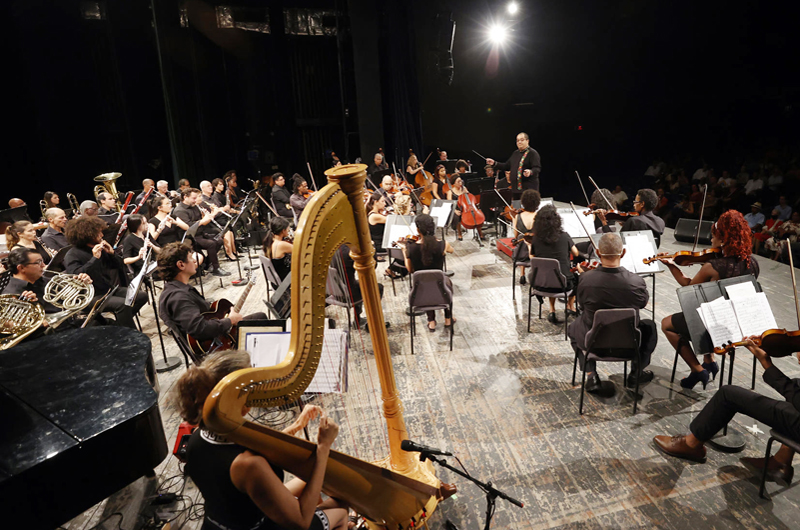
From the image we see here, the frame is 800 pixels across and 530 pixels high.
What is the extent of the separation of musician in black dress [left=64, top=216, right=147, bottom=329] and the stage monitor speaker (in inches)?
276

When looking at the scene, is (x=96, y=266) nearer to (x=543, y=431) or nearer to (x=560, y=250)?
(x=543, y=431)

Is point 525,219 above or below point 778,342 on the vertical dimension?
above

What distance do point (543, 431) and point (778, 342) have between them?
1427 mm

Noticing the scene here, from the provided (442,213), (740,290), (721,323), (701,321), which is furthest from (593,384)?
(442,213)

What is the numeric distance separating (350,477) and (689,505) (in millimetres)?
1904

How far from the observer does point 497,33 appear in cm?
1071

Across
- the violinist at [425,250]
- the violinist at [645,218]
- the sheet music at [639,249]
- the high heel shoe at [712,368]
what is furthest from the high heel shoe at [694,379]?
the violinist at [425,250]

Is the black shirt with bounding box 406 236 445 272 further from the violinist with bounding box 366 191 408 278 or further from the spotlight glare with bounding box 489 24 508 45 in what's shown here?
the spotlight glare with bounding box 489 24 508 45

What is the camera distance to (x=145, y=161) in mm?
9922

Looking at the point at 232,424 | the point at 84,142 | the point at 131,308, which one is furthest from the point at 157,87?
the point at 232,424

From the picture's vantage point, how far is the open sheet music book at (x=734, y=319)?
106 inches

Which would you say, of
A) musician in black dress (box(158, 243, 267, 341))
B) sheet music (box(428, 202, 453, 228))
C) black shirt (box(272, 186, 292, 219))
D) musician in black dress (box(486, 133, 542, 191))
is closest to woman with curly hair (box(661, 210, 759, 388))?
sheet music (box(428, 202, 453, 228))

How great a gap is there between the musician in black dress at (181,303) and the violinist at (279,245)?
1128 millimetres

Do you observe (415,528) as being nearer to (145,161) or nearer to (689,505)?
(689,505)
